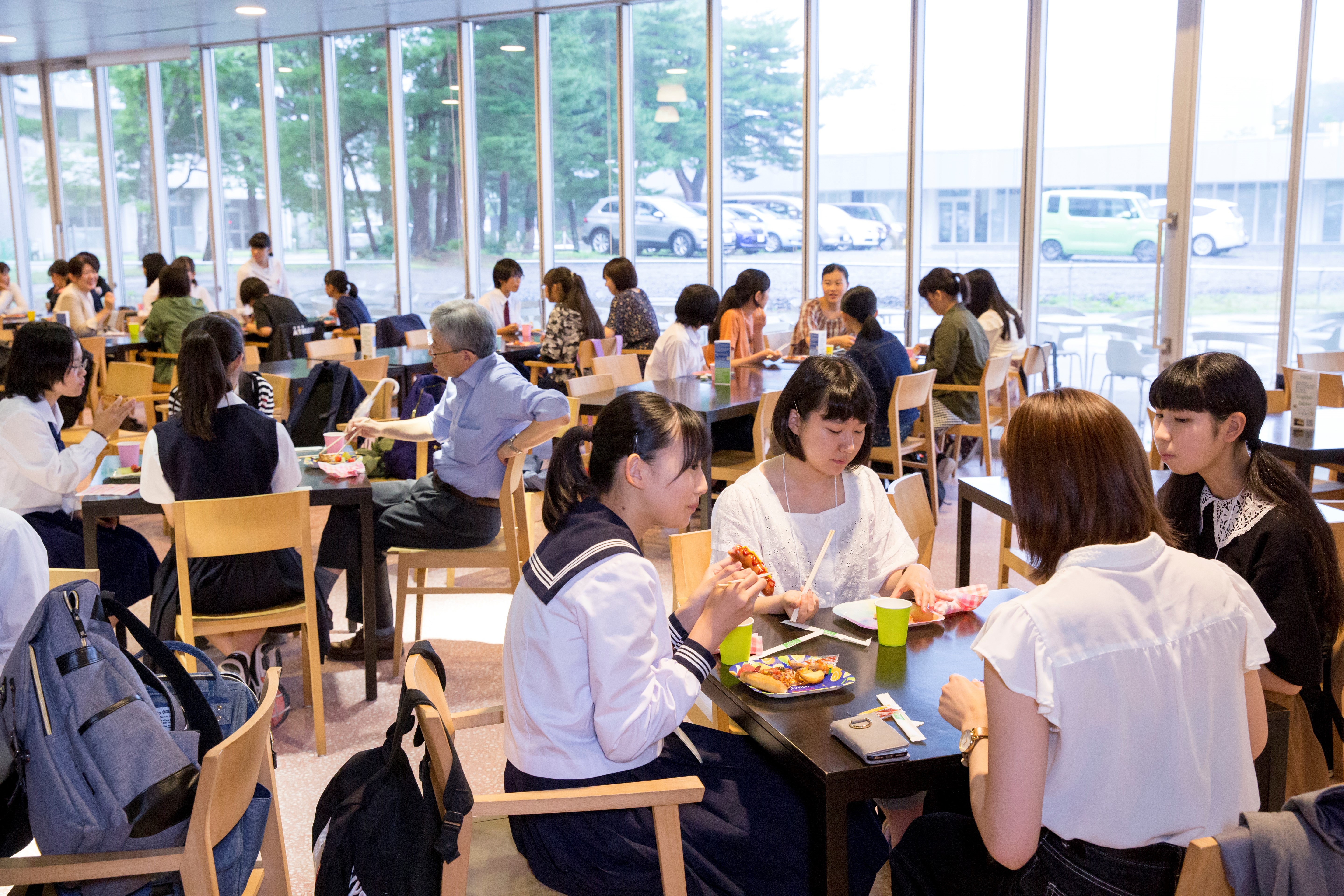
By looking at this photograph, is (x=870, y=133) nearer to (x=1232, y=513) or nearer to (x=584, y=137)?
(x=584, y=137)

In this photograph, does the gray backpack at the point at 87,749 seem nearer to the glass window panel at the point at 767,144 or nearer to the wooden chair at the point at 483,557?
the wooden chair at the point at 483,557

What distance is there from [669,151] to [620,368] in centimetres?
360

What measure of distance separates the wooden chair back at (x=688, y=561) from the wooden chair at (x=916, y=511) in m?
Result: 0.55

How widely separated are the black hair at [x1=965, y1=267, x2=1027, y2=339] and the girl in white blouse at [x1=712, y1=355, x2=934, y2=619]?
14.6 ft

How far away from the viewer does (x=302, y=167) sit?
10.8 metres

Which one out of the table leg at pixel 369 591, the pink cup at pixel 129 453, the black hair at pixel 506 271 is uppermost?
the black hair at pixel 506 271

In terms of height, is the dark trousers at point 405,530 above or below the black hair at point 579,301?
below

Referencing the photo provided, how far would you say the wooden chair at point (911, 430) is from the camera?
207 inches

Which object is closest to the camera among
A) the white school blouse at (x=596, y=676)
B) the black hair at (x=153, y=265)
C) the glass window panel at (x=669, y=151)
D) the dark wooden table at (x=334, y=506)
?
the white school blouse at (x=596, y=676)

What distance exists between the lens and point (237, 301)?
11492 millimetres

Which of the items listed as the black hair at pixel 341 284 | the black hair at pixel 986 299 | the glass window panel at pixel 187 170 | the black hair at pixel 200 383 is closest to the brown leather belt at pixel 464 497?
the black hair at pixel 200 383

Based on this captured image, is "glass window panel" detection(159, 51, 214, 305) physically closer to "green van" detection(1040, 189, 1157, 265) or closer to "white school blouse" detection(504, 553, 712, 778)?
"green van" detection(1040, 189, 1157, 265)

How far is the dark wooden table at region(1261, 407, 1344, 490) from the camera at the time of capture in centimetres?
359

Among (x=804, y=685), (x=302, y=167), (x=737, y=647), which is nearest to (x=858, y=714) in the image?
(x=804, y=685)
